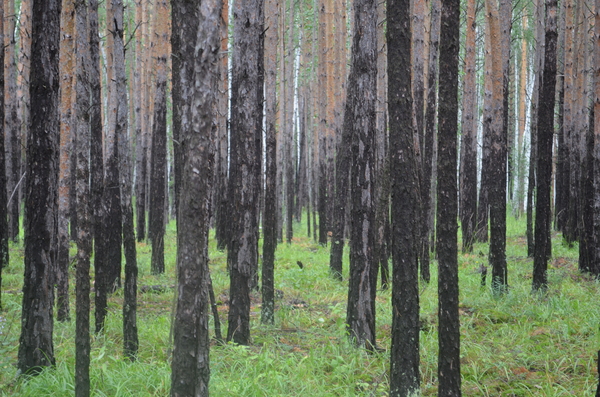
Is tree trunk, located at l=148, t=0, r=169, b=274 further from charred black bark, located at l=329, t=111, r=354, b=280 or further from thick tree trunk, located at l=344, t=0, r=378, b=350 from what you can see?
thick tree trunk, located at l=344, t=0, r=378, b=350

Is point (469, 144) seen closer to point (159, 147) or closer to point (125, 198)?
point (159, 147)

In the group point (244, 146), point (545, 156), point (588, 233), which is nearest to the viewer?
point (244, 146)

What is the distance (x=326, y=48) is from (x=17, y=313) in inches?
489

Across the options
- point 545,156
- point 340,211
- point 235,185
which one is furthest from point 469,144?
point 235,185

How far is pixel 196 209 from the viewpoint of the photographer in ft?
11.3

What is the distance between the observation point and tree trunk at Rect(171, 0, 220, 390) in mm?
3365

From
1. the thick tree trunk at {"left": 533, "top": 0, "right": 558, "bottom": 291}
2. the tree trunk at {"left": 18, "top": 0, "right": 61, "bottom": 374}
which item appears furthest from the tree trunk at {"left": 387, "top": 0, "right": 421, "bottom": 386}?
the thick tree trunk at {"left": 533, "top": 0, "right": 558, "bottom": 291}

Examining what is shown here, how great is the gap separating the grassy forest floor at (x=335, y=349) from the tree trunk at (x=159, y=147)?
1797 mm

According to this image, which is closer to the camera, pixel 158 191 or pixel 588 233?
pixel 588 233

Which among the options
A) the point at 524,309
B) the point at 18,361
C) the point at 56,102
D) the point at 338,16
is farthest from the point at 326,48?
the point at 18,361

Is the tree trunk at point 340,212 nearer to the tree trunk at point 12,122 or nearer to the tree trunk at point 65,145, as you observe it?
the tree trunk at point 65,145

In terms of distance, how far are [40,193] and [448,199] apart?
3.73 m

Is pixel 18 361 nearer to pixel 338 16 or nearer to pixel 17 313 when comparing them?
pixel 17 313

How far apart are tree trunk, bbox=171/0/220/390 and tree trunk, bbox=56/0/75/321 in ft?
9.36
